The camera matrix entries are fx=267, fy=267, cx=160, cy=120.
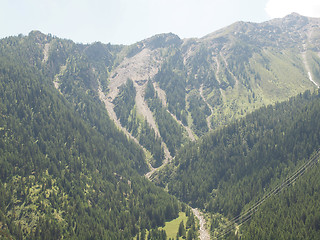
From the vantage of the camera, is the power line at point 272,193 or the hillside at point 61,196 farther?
the power line at point 272,193

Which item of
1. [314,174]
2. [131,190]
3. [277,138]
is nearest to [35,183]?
[131,190]

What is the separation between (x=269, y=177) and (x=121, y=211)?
96.2 meters

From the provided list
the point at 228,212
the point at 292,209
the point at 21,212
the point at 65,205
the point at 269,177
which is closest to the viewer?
the point at 292,209

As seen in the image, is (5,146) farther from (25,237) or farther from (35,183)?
(25,237)

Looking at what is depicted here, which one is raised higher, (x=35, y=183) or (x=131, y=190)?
(x=35, y=183)

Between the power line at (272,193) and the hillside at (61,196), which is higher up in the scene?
the hillside at (61,196)

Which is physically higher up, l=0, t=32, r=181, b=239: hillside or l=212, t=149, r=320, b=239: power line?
l=0, t=32, r=181, b=239: hillside

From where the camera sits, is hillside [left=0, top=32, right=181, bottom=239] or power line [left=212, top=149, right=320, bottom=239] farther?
power line [left=212, top=149, right=320, bottom=239]

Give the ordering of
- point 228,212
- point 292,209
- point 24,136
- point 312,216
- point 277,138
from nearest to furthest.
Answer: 1. point 312,216
2. point 292,209
3. point 228,212
4. point 24,136
5. point 277,138

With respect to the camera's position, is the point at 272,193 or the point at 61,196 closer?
the point at 272,193

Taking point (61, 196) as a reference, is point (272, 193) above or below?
below

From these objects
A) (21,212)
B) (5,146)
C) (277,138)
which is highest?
(5,146)

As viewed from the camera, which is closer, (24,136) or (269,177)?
(269,177)

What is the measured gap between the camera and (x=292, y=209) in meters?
122
